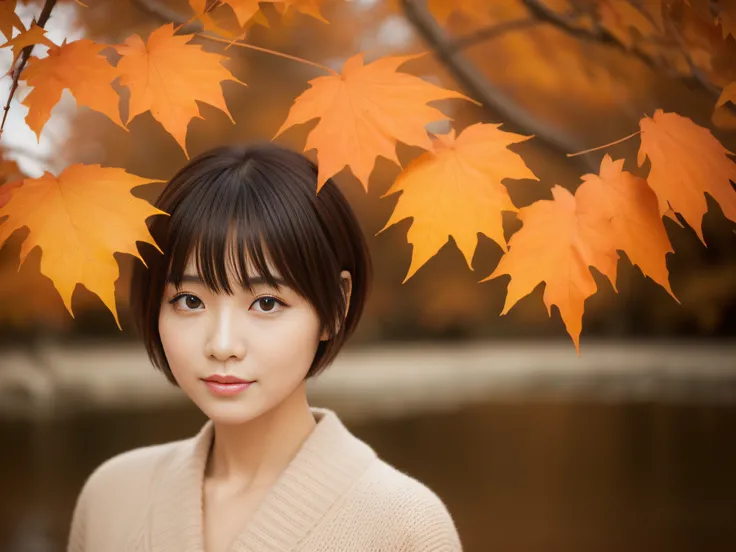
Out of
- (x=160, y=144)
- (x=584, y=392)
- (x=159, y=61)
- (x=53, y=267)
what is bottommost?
(x=584, y=392)

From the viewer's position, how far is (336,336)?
111 cm

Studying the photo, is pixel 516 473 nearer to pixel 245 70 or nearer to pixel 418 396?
pixel 418 396

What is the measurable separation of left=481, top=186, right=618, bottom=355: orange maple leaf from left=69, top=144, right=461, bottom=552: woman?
26cm

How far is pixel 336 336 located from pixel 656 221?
45 cm

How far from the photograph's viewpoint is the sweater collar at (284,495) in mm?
1049

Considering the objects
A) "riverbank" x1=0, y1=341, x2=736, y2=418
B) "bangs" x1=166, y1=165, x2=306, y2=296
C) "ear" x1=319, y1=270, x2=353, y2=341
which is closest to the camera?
"bangs" x1=166, y1=165, x2=306, y2=296

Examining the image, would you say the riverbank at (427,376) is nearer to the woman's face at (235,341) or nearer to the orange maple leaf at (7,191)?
the woman's face at (235,341)

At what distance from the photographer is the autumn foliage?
0.87 m

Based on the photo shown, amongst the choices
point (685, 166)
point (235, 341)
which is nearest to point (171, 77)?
point (235, 341)

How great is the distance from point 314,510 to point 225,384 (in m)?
0.22

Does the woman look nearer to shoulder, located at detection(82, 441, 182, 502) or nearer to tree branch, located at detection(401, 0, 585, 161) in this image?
shoulder, located at detection(82, 441, 182, 502)

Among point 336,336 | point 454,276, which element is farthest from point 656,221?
point 454,276

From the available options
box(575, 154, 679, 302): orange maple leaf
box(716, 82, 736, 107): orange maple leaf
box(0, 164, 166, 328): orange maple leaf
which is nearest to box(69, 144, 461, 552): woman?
box(0, 164, 166, 328): orange maple leaf

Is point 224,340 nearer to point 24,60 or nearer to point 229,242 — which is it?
point 229,242
